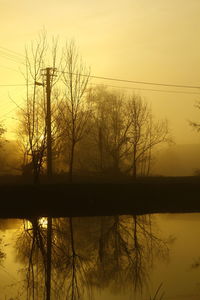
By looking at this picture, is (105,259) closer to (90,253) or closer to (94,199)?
(90,253)

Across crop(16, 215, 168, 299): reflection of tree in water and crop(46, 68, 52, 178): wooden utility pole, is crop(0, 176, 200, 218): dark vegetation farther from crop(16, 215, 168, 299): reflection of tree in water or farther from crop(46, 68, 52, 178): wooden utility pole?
crop(16, 215, 168, 299): reflection of tree in water

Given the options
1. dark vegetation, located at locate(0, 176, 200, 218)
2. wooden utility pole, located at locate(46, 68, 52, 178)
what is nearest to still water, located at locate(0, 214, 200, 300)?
dark vegetation, located at locate(0, 176, 200, 218)

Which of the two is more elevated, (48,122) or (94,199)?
(48,122)

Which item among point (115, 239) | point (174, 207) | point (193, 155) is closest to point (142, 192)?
point (174, 207)

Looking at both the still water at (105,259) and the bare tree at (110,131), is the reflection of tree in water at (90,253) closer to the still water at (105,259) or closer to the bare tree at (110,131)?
the still water at (105,259)

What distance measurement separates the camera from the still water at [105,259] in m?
10.4

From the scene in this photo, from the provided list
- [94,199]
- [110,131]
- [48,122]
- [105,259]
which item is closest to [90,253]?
[105,259]

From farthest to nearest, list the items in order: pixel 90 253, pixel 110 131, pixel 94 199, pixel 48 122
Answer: pixel 110 131 < pixel 48 122 < pixel 94 199 < pixel 90 253

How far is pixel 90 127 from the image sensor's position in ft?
172

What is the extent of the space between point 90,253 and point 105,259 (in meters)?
1.10

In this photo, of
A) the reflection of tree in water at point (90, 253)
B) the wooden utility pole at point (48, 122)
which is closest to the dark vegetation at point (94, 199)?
the wooden utility pole at point (48, 122)

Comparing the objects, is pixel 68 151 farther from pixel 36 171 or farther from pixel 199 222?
pixel 199 222

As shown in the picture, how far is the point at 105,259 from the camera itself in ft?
46.1

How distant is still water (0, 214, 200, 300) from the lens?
10352 millimetres
